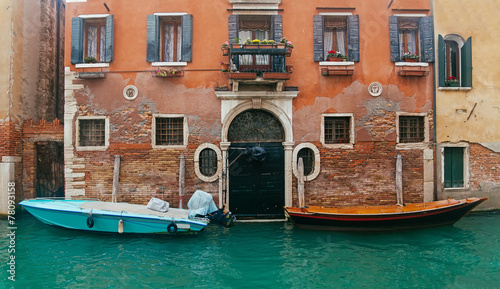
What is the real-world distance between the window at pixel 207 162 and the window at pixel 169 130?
0.57m

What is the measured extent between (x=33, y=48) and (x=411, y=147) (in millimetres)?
10469

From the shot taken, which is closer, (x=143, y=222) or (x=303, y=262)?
(x=303, y=262)

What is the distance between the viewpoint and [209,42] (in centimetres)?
789

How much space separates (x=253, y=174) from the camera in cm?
791

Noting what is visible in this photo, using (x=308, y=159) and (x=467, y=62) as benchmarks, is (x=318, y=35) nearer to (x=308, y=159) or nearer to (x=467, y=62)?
(x=308, y=159)

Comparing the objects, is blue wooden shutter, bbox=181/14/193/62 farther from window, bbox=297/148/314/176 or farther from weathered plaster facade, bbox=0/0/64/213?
weathered plaster facade, bbox=0/0/64/213

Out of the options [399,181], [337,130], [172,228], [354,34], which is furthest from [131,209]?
[354,34]

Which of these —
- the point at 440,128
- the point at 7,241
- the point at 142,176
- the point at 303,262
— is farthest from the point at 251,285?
the point at 440,128

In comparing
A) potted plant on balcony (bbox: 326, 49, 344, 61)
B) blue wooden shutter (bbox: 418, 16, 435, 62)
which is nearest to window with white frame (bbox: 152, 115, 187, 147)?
potted plant on balcony (bbox: 326, 49, 344, 61)

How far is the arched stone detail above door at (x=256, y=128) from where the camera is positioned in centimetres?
797

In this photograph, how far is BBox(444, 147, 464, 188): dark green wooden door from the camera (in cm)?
816

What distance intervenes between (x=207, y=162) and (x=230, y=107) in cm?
145

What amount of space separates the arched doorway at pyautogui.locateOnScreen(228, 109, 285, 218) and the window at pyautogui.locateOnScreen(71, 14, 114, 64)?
3.68m

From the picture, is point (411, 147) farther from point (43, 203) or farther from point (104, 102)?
point (43, 203)
